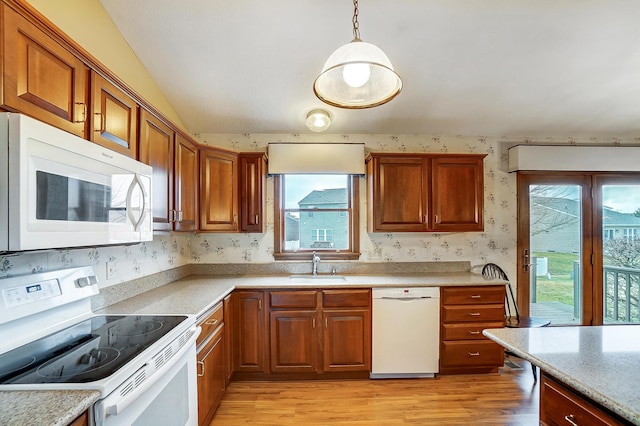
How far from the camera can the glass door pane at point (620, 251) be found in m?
3.38

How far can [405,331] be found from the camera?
8.70ft

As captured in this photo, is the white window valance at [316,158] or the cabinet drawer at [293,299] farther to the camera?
the white window valance at [316,158]

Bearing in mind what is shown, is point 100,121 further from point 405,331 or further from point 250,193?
point 405,331

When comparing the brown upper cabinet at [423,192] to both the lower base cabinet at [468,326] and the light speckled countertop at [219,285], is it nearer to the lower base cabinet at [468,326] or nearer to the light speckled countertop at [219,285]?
the light speckled countertop at [219,285]

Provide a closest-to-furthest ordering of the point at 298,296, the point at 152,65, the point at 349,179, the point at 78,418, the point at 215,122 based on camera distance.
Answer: the point at 78,418
the point at 152,65
the point at 298,296
the point at 215,122
the point at 349,179

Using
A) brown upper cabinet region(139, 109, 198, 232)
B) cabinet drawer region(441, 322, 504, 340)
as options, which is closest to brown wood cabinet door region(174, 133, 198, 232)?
brown upper cabinet region(139, 109, 198, 232)

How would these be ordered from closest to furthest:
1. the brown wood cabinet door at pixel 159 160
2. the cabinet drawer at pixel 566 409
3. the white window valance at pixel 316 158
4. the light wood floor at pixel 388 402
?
the cabinet drawer at pixel 566 409 < the brown wood cabinet door at pixel 159 160 < the light wood floor at pixel 388 402 < the white window valance at pixel 316 158

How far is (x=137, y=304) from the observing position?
6.36 ft

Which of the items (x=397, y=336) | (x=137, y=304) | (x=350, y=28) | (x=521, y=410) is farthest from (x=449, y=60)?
(x=137, y=304)

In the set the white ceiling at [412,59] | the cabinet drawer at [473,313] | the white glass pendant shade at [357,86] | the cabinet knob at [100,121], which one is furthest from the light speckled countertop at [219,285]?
the white ceiling at [412,59]

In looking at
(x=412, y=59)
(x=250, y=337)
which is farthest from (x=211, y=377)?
(x=412, y=59)

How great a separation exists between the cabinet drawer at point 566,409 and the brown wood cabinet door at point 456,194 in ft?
6.23

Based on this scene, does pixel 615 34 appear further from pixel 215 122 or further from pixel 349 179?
pixel 215 122

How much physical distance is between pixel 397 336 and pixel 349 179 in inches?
65.4
